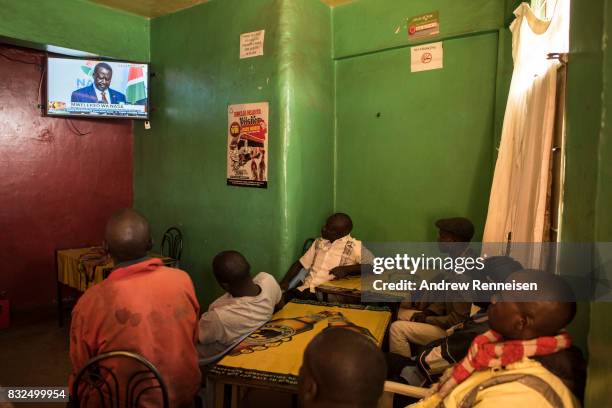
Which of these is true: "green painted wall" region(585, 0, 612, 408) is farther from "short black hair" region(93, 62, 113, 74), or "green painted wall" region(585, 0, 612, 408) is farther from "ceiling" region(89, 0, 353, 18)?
"short black hair" region(93, 62, 113, 74)

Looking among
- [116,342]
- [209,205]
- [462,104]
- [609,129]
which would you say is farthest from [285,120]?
[609,129]

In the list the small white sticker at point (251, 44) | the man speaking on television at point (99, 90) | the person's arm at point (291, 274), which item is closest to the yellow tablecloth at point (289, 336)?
the person's arm at point (291, 274)

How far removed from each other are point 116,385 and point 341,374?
868 mm

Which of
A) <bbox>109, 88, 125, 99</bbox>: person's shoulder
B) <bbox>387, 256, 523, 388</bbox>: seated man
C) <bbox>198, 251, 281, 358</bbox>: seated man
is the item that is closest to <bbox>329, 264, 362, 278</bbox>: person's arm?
<bbox>198, 251, 281, 358</bbox>: seated man

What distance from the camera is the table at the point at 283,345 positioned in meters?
1.66

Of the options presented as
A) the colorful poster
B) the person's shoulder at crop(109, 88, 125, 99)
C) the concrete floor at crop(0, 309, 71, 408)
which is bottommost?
the concrete floor at crop(0, 309, 71, 408)

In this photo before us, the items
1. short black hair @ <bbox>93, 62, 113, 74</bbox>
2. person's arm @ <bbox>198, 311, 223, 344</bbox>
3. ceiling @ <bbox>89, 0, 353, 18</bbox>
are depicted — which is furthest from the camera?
short black hair @ <bbox>93, 62, 113, 74</bbox>

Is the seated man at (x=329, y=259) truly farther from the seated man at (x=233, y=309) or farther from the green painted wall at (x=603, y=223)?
the green painted wall at (x=603, y=223)

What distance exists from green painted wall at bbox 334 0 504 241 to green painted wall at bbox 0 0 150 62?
2084 millimetres

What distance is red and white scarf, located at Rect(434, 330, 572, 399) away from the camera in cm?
118

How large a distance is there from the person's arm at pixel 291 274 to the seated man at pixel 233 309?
86cm

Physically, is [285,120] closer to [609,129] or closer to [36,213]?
[609,129]

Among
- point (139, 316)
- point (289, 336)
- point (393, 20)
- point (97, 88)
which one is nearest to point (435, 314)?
point (289, 336)

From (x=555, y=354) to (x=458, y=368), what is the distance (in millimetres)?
311
